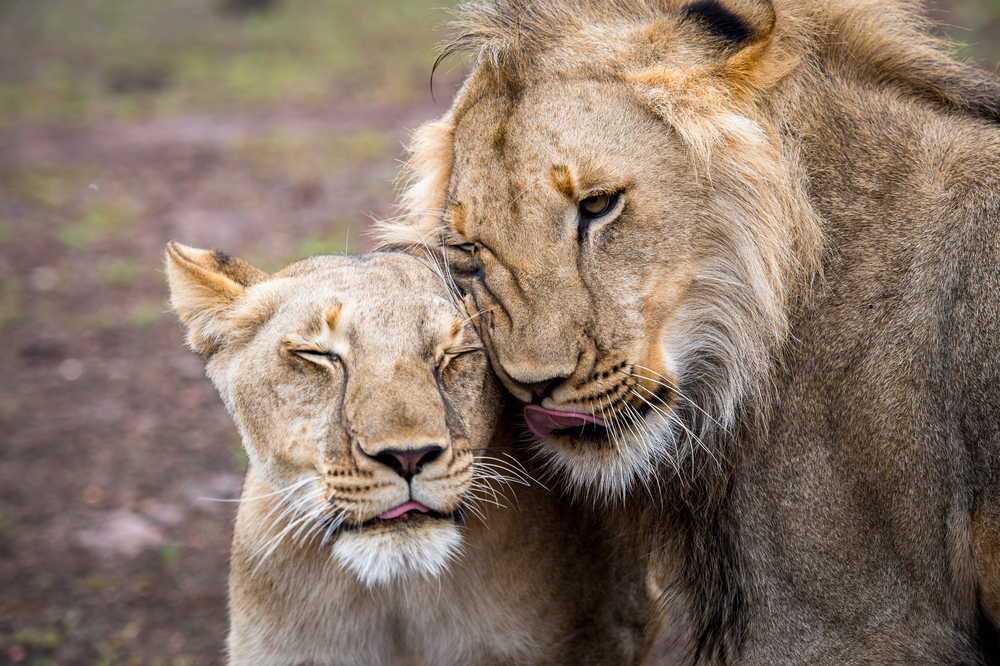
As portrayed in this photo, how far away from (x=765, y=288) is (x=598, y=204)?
0.48 m

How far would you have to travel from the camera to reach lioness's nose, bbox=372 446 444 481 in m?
1.92

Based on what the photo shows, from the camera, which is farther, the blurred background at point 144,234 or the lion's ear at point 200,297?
the blurred background at point 144,234

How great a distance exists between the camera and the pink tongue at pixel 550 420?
2121 millimetres

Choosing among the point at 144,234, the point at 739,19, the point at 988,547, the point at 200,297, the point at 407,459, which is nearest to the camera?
the point at 407,459

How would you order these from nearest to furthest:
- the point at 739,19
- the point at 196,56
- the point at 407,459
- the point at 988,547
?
the point at 407,459 < the point at 988,547 < the point at 739,19 < the point at 196,56

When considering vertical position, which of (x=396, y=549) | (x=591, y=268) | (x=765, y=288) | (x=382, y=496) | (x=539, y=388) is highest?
(x=591, y=268)

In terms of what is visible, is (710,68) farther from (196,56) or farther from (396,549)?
(196,56)

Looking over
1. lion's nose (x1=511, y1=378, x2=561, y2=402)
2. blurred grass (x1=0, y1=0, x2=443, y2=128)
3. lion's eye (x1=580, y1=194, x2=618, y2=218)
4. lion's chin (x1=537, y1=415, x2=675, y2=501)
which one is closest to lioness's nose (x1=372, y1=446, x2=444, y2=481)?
lion's nose (x1=511, y1=378, x2=561, y2=402)

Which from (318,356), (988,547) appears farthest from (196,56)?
(988,547)

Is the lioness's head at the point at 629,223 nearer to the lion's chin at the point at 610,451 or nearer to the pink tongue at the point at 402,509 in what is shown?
the lion's chin at the point at 610,451

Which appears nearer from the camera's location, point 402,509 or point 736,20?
point 402,509

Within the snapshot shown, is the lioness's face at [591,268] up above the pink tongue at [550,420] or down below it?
above

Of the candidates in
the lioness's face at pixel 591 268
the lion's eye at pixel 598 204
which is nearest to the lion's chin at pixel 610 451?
the lioness's face at pixel 591 268

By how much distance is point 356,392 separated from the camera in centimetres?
203
